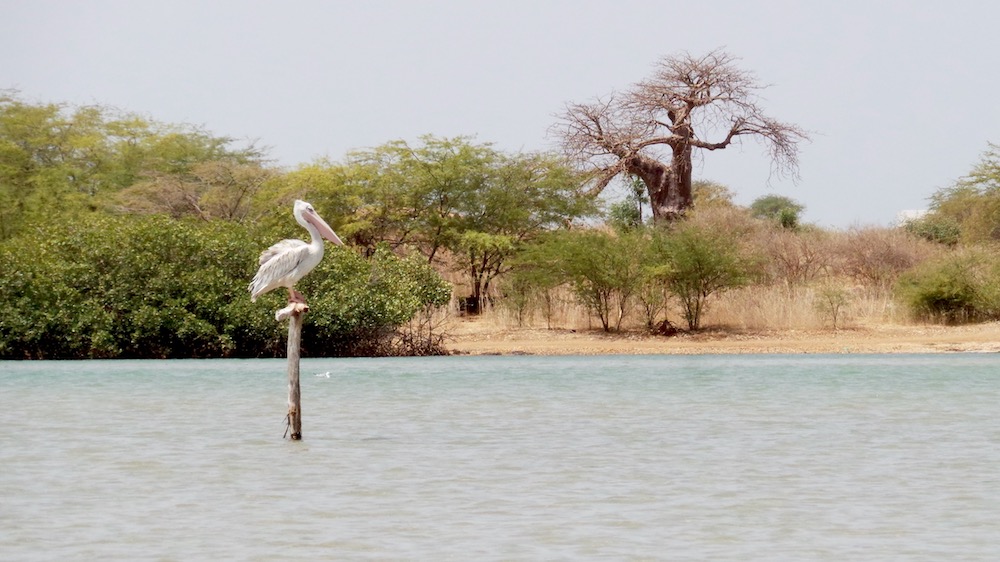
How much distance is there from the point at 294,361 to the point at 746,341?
58.5 ft

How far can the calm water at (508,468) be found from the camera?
1033 cm

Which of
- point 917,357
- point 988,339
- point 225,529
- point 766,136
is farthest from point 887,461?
point 766,136

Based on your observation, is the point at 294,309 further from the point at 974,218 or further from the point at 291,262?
the point at 974,218

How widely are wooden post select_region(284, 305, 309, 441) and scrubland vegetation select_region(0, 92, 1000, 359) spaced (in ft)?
41.4

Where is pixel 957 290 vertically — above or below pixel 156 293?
above

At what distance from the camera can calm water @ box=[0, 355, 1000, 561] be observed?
33.9ft

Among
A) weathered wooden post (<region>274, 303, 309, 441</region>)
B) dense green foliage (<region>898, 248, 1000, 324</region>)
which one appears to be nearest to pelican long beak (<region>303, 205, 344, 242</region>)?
weathered wooden post (<region>274, 303, 309, 441</region>)

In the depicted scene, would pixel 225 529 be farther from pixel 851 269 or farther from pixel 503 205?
pixel 851 269

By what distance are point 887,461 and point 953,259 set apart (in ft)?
61.9

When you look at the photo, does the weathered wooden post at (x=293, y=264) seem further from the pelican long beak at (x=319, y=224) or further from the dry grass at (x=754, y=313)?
the dry grass at (x=754, y=313)

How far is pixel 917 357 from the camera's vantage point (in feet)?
94.7

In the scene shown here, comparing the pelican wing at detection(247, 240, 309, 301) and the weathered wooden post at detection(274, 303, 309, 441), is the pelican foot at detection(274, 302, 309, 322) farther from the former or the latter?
the pelican wing at detection(247, 240, 309, 301)

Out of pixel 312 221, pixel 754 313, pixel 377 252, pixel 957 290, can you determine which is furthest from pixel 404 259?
pixel 312 221

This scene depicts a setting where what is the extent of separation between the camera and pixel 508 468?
1406 centimetres
